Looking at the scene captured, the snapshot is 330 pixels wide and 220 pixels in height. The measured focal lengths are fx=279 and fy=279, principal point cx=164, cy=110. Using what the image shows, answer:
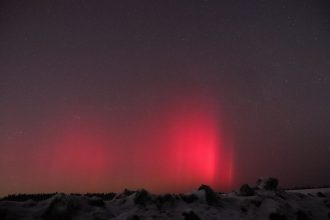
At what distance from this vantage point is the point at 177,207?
1141 cm

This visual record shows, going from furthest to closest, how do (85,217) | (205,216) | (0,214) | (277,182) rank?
(277,182) < (205,216) < (85,217) < (0,214)

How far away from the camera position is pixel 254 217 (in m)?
11.8

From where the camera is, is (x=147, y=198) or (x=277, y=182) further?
(x=277, y=182)

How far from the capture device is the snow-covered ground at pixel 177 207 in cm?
951

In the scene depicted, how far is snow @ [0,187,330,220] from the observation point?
31.1ft

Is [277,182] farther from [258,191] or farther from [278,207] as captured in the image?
[278,207]

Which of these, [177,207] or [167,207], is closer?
[167,207]

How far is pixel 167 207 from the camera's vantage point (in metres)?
11.3

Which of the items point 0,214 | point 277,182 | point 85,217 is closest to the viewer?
point 0,214

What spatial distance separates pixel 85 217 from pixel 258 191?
9.08 meters

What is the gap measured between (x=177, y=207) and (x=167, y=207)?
43cm

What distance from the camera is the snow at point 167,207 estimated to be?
373 inches

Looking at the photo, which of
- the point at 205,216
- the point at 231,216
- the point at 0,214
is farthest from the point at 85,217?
the point at 231,216

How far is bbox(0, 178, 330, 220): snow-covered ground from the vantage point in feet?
31.2
